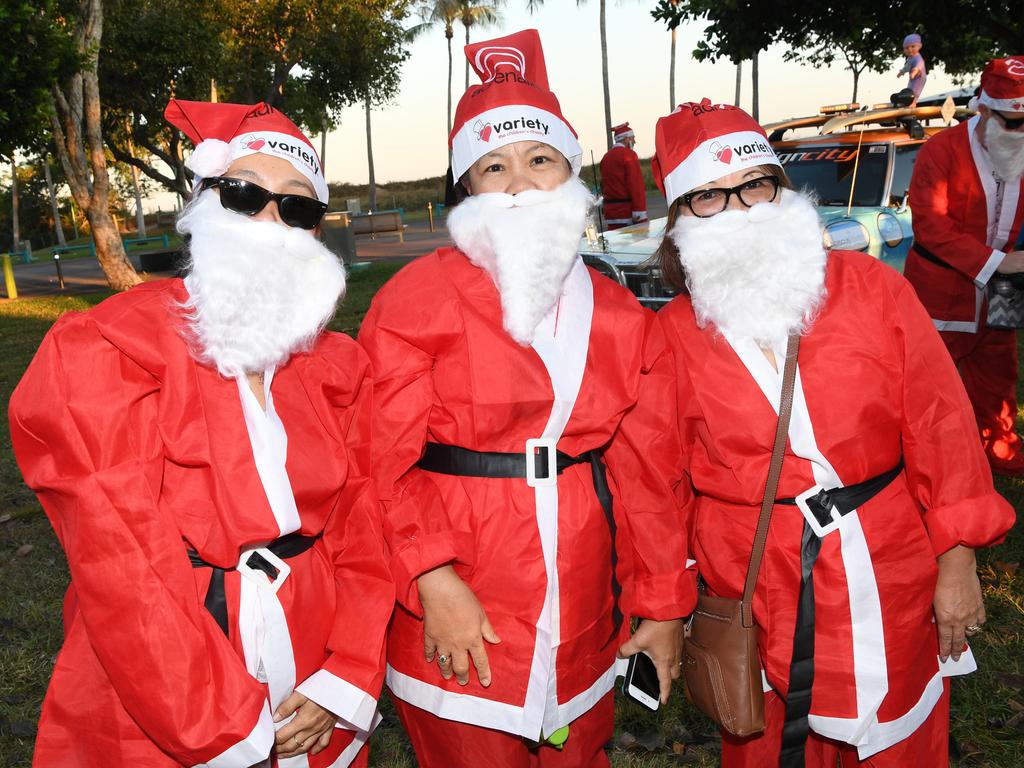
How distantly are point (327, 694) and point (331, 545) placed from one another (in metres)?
0.38

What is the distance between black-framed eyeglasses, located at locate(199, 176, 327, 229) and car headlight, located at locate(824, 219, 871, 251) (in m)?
5.35

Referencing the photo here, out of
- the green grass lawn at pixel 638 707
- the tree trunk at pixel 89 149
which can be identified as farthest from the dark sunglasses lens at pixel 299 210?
the tree trunk at pixel 89 149

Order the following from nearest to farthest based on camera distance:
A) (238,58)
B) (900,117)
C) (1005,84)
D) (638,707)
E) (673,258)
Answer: (673,258) → (638,707) → (1005,84) → (900,117) → (238,58)

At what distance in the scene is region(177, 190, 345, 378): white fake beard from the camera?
2084 mm

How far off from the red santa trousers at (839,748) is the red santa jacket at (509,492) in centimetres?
47

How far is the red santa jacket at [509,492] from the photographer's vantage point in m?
2.31

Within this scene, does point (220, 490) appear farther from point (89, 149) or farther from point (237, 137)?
point (89, 149)

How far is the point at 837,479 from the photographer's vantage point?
2340 millimetres

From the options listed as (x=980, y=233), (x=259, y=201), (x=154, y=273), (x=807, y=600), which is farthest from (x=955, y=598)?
(x=154, y=273)

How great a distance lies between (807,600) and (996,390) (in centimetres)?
413

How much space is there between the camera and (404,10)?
1152 inches

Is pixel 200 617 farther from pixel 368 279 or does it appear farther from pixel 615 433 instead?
pixel 368 279

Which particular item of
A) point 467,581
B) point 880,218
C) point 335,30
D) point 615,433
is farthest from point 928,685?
point 335,30

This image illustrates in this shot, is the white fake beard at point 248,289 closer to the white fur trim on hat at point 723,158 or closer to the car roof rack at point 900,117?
the white fur trim on hat at point 723,158
